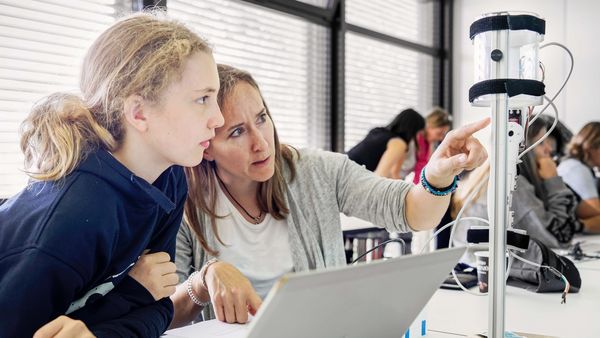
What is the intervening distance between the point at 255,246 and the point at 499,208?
0.70 metres

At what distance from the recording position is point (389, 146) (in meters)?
3.76

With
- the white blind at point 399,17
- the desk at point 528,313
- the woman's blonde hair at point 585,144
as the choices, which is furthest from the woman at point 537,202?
the white blind at point 399,17

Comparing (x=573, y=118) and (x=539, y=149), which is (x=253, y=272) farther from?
(x=573, y=118)

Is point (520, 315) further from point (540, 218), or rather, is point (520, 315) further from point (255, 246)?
point (540, 218)

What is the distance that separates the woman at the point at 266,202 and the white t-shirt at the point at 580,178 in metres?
2.26

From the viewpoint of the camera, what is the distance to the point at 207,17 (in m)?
3.41

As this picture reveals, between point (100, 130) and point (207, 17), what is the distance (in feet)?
8.21

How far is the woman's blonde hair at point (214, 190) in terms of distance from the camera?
1.41 meters

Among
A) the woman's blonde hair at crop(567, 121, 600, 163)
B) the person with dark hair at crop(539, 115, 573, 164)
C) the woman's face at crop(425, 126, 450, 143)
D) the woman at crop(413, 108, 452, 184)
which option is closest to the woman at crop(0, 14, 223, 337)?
the person with dark hair at crop(539, 115, 573, 164)

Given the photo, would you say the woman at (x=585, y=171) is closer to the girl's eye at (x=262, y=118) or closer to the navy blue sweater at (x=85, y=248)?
the girl's eye at (x=262, y=118)

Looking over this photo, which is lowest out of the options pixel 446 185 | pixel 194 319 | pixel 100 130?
pixel 194 319

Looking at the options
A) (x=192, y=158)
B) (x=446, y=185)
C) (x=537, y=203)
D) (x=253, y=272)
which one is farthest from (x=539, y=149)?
(x=192, y=158)

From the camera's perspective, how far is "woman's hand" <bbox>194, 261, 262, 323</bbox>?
3.65 feet

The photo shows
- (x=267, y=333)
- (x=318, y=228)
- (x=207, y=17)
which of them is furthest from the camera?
(x=207, y=17)
